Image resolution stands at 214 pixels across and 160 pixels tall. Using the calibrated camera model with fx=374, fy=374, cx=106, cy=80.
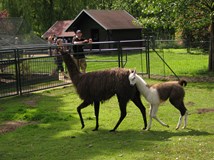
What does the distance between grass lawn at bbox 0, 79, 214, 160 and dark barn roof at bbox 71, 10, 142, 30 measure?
76.9 feet

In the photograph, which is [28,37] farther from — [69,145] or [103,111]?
[69,145]

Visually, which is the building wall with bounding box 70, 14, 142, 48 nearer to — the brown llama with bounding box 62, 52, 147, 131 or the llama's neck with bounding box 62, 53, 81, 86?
the llama's neck with bounding box 62, 53, 81, 86

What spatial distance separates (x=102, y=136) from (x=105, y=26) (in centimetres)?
2670

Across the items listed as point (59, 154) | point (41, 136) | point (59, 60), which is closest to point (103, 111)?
point (41, 136)

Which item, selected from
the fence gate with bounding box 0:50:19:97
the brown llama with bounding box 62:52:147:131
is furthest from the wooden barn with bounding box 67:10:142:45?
the brown llama with bounding box 62:52:147:131

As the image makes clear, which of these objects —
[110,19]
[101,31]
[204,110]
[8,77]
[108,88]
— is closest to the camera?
[108,88]

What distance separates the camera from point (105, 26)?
33312mm

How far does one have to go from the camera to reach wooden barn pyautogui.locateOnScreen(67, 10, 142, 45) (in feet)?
112

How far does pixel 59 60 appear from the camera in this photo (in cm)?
1433


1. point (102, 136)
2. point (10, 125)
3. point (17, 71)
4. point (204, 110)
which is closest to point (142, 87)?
point (102, 136)

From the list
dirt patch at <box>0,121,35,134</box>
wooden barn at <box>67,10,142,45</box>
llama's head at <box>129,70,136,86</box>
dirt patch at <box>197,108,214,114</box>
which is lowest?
dirt patch at <box>0,121,35,134</box>

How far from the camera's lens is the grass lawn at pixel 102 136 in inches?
236

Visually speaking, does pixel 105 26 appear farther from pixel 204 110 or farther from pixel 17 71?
pixel 204 110

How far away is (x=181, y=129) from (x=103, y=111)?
275cm
